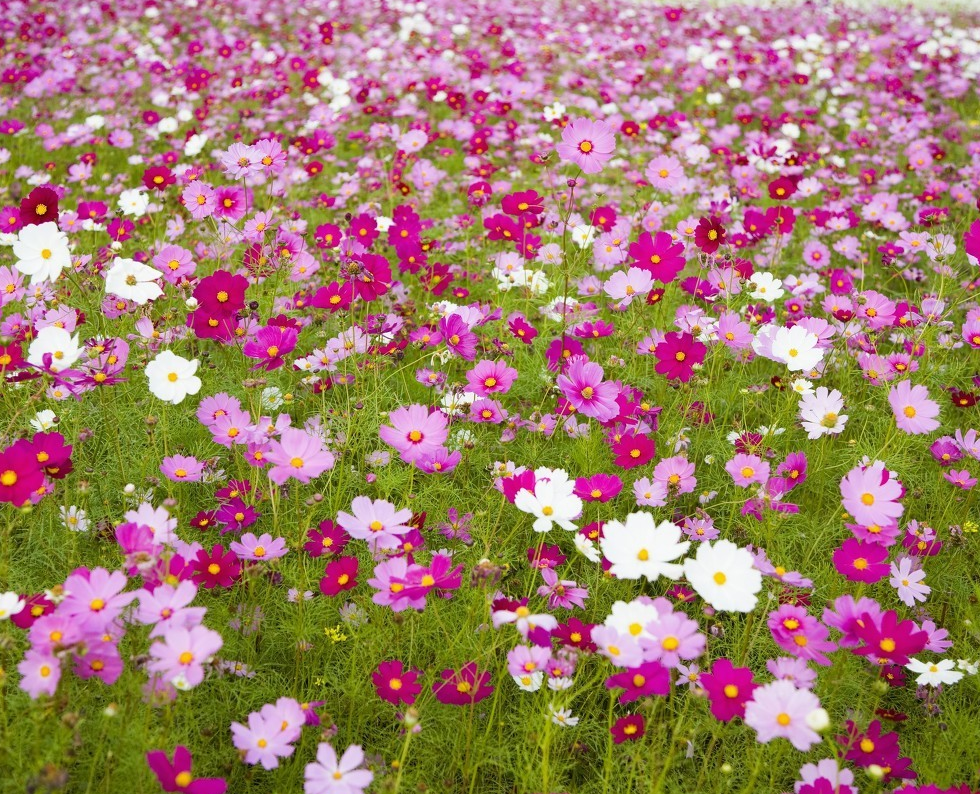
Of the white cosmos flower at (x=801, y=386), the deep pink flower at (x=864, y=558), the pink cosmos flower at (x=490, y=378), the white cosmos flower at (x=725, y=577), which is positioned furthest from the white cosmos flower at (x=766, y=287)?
the white cosmos flower at (x=725, y=577)

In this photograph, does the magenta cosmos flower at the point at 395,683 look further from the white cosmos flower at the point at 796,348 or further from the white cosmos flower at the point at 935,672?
the white cosmos flower at the point at 796,348

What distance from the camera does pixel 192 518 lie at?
1622mm

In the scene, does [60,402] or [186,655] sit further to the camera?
[60,402]

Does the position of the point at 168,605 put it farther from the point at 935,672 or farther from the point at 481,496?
the point at 935,672

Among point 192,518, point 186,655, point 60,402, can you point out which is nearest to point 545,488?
point 186,655

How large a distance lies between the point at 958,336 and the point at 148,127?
378cm

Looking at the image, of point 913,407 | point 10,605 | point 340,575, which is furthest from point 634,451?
point 10,605

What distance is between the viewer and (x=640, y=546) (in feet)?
4.06

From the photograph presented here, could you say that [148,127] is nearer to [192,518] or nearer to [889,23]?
[192,518]

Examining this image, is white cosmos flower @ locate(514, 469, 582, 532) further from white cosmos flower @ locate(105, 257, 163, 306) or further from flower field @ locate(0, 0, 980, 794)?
white cosmos flower @ locate(105, 257, 163, 306)

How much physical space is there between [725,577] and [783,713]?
0.20m

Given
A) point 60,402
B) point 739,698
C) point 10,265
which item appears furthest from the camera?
point 10,265

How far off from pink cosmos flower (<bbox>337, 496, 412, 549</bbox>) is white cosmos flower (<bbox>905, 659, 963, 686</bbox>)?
0.96 m

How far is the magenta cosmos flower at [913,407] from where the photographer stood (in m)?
1.62
